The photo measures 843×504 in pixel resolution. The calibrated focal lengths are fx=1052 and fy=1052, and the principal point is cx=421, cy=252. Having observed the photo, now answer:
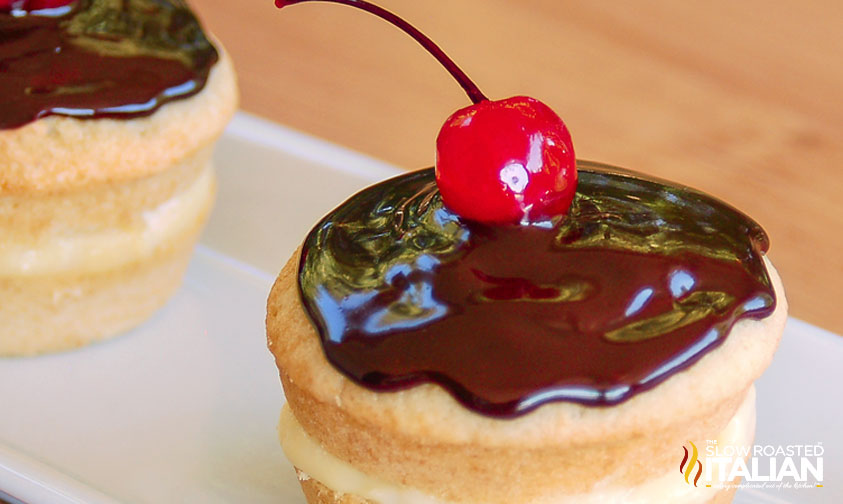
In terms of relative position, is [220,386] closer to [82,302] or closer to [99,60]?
[82,302]

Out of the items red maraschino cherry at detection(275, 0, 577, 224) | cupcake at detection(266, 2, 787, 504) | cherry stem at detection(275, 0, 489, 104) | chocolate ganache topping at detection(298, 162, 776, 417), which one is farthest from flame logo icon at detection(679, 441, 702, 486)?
cherry stem at detection(275, 0, 489, 104)

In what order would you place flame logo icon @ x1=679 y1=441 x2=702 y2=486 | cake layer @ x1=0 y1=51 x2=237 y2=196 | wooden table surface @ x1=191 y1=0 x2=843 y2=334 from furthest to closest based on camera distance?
wooden table surface @ x1=191 y1=0 x2=843 y2=334 → cake layer @ x1=0 y1=51 x2=237 y2=196 → flame logo icon @ x1=679 y1=441 x2=702 y2=486

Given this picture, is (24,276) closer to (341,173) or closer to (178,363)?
(178,363)

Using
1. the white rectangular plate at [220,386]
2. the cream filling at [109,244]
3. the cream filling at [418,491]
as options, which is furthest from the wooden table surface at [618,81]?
the cream filling at [418,491]

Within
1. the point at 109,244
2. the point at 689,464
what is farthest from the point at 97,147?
the point at 689,464

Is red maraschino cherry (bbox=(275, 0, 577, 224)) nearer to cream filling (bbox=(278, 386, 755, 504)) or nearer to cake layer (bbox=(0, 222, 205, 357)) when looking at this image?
cream filling (bbox=(278, 386, 755, 504))

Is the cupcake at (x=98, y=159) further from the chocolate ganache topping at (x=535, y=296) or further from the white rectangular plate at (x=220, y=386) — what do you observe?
the chocolate ganache topping at (x=535, y=296)
